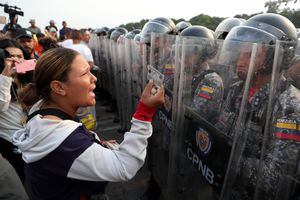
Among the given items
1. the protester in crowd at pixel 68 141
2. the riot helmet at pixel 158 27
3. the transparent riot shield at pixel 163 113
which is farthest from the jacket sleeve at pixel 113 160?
the riot helmet at pixel 158 27

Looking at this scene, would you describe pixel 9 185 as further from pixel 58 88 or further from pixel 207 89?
pixel 207 89

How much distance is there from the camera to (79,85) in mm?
1368

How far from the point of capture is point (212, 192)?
7.00 ft

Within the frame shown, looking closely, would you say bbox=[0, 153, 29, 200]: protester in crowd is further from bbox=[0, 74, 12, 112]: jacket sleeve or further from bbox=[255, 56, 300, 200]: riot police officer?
bbox=[255, 56, 300, 200]: riot police officer

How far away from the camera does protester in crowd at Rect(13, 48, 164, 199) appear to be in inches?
46.2

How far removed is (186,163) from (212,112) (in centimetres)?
72

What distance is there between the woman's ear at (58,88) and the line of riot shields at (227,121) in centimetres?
116

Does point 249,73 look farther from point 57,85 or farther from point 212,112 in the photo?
point 57,85

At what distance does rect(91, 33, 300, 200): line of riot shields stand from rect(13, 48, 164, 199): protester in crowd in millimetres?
688

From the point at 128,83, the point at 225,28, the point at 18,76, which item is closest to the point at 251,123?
the point at 18,76

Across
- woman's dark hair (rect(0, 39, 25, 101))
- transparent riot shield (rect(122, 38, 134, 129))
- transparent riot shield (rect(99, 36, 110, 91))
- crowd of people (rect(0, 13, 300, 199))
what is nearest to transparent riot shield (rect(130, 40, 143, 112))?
transparent riot shield (rect(122, 38, 134, 129))

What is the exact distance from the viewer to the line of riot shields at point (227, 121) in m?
1.48

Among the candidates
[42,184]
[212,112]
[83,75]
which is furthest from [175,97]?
[42,184]

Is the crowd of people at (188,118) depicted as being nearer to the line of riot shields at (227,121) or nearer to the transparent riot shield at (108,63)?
the line of riot shields at (227,121)
